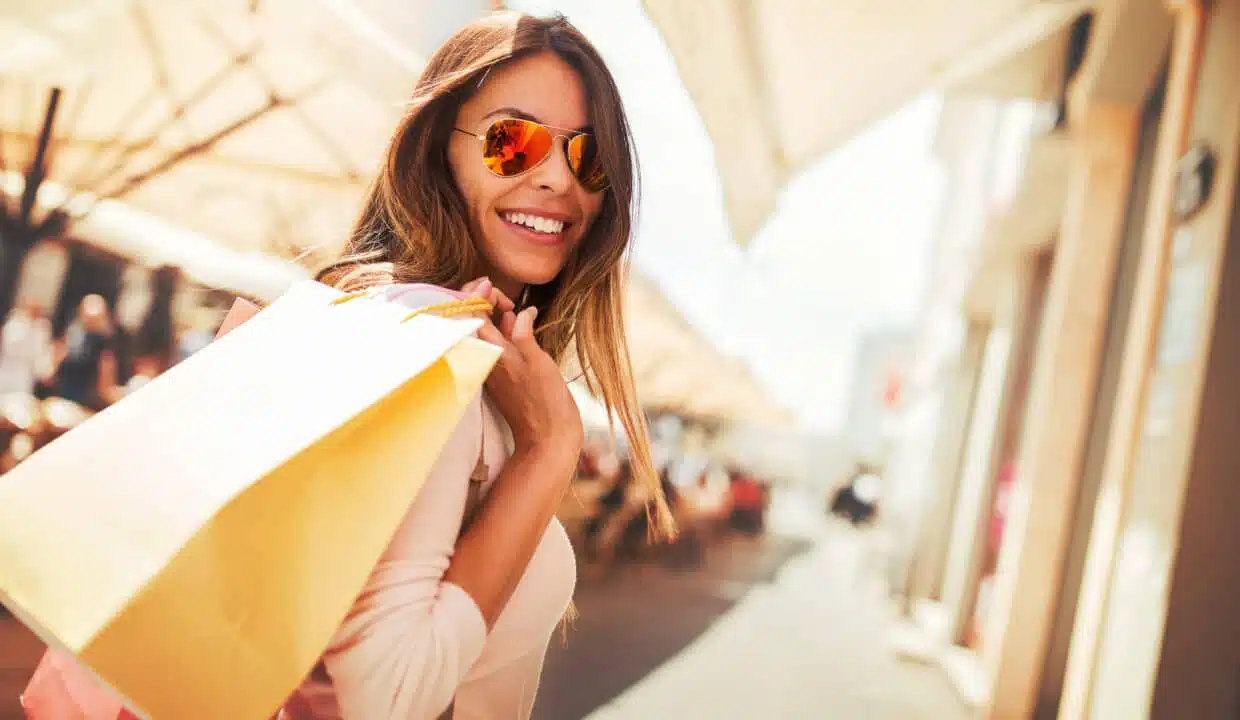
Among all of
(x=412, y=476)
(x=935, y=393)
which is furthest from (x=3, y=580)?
(x=935, y=393)

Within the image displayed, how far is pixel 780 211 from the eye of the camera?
6.44 meters

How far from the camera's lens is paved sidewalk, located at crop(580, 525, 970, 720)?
4512 mm

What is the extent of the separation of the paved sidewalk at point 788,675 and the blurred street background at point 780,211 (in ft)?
0.13

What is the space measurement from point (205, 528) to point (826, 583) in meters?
11.6

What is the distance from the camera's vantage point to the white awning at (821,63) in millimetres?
3539

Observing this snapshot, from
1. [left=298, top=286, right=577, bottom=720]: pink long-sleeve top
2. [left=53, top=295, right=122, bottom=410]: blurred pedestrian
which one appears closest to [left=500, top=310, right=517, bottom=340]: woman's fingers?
[left=298, top=286, right=577, bottom=720]: pink long-sleeve top

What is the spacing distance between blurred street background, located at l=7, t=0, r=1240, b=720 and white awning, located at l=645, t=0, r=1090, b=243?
25 millimetres

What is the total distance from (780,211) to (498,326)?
18.2 feet

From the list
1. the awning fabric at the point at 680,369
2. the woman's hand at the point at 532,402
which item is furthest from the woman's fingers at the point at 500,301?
the awning fabric at the point at 680,369

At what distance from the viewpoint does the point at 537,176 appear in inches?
51.4

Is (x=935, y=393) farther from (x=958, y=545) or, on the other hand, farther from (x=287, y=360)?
(x=287, y=360)

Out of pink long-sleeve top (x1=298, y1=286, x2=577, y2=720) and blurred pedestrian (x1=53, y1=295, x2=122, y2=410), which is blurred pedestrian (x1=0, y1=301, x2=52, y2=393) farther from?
pink long-sleeve top (x1=298, y1=286, x2=577, y2=720)

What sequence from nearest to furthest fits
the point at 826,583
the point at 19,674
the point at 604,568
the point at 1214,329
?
the point at 1214,329, the point at 19,674, the point at 604,568, the point at 826,583

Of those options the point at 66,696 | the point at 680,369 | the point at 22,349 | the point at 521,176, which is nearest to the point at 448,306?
the point at 521,176
